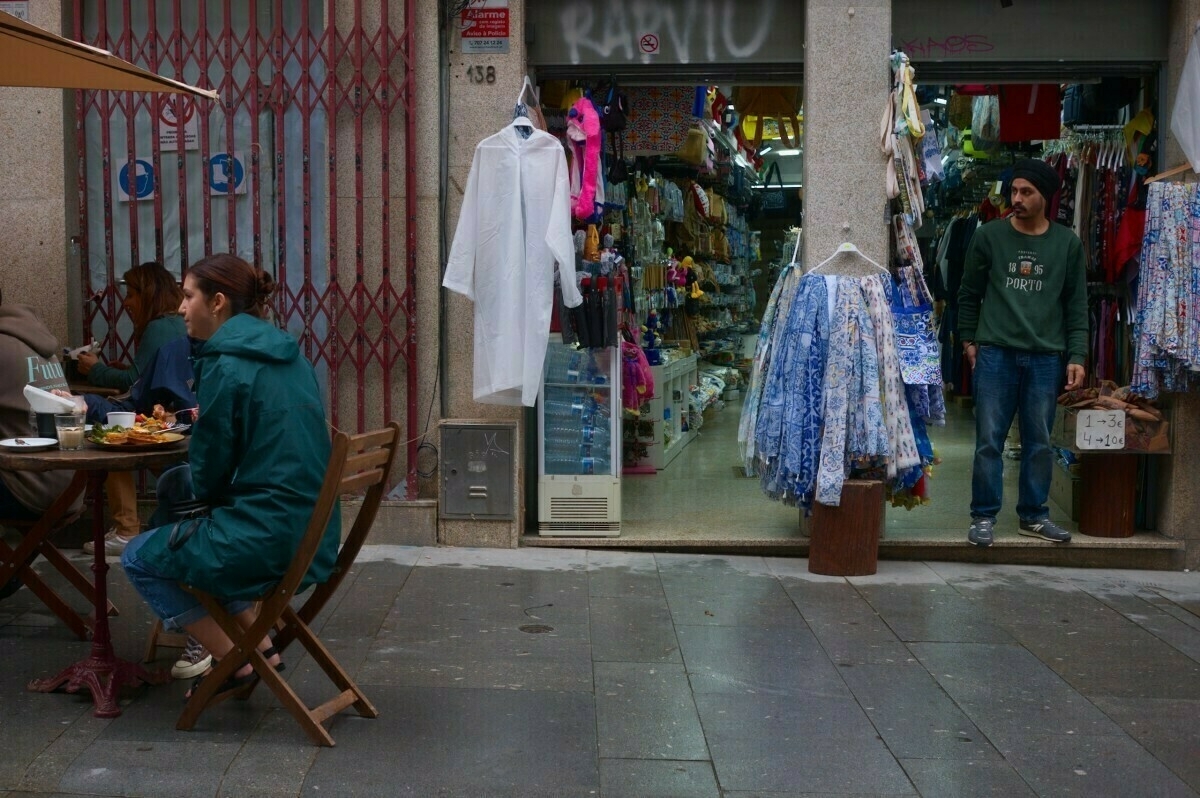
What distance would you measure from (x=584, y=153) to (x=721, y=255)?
22.4 feet

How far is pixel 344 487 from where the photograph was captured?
3949 mm

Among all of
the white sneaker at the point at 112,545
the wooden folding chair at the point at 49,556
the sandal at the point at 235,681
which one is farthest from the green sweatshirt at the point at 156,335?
the sandal at the point at 235,681

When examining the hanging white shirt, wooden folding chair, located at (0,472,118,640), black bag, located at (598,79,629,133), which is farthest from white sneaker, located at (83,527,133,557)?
black bag, located at (598,79,629,133)

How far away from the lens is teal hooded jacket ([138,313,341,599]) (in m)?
3.99

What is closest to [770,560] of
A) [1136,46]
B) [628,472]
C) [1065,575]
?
[1065,575]

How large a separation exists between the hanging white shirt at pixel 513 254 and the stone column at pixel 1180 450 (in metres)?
3.32

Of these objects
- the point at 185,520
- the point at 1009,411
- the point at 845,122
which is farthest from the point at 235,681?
the point at 1009,411

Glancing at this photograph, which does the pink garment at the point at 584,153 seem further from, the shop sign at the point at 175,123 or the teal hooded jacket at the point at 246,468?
the teal hooded jacket at the point at 246,468

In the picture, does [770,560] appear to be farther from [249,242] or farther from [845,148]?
[249,242]

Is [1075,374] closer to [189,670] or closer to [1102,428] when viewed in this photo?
[1102,428]

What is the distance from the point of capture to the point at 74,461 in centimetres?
418

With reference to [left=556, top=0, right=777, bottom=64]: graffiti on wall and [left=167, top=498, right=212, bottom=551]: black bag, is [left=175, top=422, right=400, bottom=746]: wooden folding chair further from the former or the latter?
[left=556, top=0, right=777, bottom=64]: graffiti on wall

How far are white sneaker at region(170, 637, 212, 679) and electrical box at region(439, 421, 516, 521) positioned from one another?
2.37 meters

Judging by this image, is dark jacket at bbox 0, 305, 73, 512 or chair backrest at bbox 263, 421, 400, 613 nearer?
chair backrest at bbox 263, 421, 400, 613
